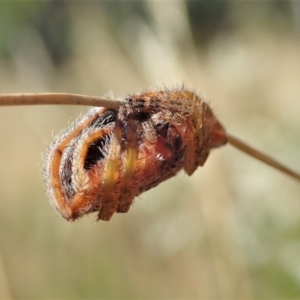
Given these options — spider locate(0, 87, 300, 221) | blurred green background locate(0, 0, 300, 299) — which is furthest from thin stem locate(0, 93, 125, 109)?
blurred green background locate(0, 0, 300, 299)

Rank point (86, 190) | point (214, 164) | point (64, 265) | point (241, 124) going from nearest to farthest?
point (86, 190), point (214, 164), point (64, 265), point (241, 124)

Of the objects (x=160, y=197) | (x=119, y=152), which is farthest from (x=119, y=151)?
(x=160, y=197)

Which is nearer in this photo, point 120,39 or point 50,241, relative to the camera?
point 50,241

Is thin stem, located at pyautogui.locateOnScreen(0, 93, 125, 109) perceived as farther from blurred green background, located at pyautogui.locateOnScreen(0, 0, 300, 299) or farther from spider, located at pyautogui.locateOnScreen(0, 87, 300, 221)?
blurred green background, located at pyautogui.locateOnScreen(0, 0, 300, 299)

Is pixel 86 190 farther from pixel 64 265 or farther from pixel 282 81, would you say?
pixel 282 81

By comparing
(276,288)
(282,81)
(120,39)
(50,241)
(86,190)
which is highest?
(120,39)

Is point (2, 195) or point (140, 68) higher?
point (140, 68)

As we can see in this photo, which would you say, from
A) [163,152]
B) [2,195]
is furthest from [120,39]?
[163,152]

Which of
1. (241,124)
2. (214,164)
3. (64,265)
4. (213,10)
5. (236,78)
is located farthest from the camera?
(213,10)
